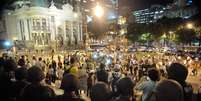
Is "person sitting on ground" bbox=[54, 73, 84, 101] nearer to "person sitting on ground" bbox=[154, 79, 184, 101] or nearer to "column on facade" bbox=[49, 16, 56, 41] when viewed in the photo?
"person sitting on ground" bbox=[154, 79, 184, 101]

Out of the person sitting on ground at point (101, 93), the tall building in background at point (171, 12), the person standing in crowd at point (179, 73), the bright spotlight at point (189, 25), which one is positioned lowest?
the person sitting on ground at point (101, 93)

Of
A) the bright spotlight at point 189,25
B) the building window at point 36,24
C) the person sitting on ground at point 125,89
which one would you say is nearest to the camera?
the person sitting on ground at point 125,89

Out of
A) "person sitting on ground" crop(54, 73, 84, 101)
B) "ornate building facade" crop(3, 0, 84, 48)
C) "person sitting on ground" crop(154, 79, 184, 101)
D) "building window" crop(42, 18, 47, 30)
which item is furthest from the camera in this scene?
A: "building window" crop(42, 18, 47, 30)

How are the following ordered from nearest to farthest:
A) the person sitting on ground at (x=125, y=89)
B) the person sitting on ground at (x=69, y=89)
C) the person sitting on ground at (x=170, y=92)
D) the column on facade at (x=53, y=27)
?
the person sitting on ground at (x=170, y=92), the person sitting on ground at (x=125, y=89), the person sitting on ground at (x=69, y=89), the column on facade at (x=53, y=27)

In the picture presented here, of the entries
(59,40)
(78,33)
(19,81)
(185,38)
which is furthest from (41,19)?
(19,81)

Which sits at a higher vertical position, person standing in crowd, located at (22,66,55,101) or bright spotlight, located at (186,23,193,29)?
bright spotlight, located at (186,23,193,29)

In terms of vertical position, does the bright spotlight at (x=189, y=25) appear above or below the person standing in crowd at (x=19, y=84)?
above

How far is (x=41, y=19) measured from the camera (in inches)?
2707

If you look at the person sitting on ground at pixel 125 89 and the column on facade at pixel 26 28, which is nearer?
the person sitting on ground at pixel 125 89

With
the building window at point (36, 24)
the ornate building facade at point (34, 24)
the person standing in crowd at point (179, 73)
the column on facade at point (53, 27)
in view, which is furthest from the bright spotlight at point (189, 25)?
the person standing in crowd at point (179, 73)

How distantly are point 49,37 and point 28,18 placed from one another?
794 centimetres

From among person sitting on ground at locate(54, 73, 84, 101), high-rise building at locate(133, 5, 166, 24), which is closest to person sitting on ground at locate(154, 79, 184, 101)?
person sitting on ground at locate(54, 73, 84, 101)

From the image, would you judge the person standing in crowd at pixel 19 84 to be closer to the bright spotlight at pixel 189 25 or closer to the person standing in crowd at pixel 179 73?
the person standing in crowd at pixel 179 73

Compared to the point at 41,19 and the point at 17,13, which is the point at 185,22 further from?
the point at 17,13
